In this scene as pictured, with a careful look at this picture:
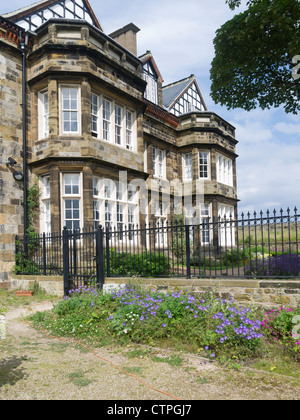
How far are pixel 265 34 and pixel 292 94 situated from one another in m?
2.46

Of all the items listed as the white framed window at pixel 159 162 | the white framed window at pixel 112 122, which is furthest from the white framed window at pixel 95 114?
the white framed window at pixel 159 162

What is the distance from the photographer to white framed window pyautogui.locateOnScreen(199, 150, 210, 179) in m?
20.2

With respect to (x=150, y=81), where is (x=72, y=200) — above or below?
below

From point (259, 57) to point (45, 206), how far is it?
8620 mm

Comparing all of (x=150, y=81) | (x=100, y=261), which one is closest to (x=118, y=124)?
(x=100, y=261)

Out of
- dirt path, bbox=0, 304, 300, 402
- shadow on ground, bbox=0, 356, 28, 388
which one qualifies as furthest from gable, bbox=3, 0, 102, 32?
dirt path, bbox=0, 304, 300, 402

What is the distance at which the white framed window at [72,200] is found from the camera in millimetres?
12023

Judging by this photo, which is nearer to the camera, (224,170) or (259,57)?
(259,57)

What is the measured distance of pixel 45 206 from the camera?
41.3 ft

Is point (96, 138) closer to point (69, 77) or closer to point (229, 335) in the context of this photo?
point (69, 77)

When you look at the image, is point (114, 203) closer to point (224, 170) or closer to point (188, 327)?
point (188, 327)

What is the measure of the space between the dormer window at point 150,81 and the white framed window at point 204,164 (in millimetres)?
4446

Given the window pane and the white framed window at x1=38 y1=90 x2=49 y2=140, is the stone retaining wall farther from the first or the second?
the white framed window at x1=38 y1=90 x2=49 y2=140

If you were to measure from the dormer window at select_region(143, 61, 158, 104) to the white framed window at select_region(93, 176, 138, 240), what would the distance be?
8.38 metres
